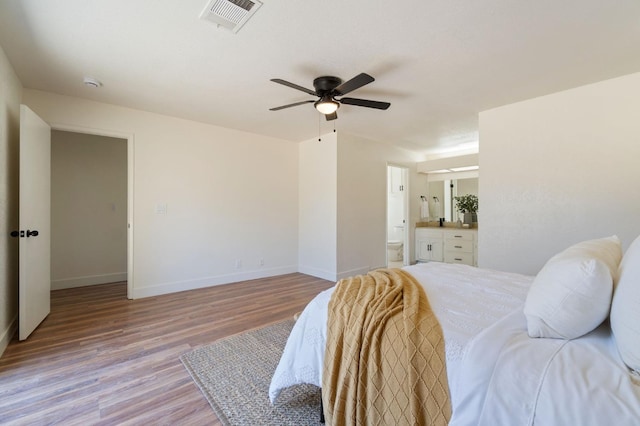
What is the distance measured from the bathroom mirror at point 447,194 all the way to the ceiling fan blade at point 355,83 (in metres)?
4.14

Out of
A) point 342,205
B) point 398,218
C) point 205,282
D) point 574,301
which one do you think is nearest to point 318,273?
point 342,205

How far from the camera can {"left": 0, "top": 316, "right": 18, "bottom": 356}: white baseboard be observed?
2.19 m

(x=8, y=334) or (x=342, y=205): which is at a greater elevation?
(x=342, y=205)

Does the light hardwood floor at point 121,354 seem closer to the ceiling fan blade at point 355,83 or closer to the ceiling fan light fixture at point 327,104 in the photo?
the ceiling fan light fixture at point 327,104

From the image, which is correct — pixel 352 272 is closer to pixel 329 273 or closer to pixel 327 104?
pixel 329 273

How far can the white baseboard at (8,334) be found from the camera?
7.18 feet

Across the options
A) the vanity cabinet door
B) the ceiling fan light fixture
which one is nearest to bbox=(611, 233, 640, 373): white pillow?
the ceiling fan light fixture

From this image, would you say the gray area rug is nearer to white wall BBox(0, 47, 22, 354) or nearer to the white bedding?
the white bedding

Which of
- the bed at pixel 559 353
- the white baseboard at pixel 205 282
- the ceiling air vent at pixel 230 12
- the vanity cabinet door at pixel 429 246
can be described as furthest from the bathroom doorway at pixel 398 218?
the bed at pixel 559 353

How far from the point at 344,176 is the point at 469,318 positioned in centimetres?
348

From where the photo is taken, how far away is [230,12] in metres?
1.83

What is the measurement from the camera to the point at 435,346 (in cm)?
108

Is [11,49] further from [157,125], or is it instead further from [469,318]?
[469,318]

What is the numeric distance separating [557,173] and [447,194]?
298 cm
